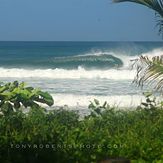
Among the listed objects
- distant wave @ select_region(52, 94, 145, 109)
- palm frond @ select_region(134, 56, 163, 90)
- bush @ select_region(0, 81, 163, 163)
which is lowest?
bush @ select_region(0, 81, 163, 163)

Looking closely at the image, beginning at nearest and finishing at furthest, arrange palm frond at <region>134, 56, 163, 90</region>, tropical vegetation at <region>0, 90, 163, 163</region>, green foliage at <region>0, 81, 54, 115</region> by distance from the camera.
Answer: tropical vegetation at <region>0, 90, 163, 163</region> → palm frond at <region>134, 56, 163, 90</region> → green foliage at <region>0, 81, 54, 115</region>

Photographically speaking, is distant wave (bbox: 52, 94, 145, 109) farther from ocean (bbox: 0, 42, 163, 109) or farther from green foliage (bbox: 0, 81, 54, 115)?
green foliage (bbox: 0, 81, 54, 115)

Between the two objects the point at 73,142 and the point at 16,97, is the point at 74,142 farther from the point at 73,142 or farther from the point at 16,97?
the point at 16,97

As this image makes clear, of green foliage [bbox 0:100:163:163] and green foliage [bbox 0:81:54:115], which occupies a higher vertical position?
green foliage [bbox 0:81:54:115]

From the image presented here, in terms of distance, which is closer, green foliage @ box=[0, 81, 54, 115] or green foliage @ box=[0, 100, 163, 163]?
green foliage @ box=[0, 100, 163, 163]

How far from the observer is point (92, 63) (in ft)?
116

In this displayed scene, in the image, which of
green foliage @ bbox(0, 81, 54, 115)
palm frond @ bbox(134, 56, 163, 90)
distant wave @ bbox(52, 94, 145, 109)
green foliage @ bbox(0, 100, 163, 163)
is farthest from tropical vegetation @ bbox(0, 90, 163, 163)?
distant wave @ bbox(52, 94, 145, 109)

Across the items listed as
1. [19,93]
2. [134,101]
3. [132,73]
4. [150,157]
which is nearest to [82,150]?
[150,157]

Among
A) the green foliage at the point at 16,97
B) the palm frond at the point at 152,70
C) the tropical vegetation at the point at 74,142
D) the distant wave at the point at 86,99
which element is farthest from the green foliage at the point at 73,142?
the distant wave at the point at 86,99

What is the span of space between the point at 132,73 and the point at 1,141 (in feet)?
69.7

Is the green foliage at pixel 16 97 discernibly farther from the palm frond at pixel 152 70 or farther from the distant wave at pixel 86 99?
the distant wave at pixel 86 99

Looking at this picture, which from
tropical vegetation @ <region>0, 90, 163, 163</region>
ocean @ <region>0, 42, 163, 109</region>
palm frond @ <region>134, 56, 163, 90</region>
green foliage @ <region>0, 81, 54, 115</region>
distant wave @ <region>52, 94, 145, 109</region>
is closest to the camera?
tropical vegetation @ <region>0, 90, 163, 163</region>

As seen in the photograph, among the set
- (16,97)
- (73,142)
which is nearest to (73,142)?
(73,142)

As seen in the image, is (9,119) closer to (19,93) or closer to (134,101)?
(19,93)
